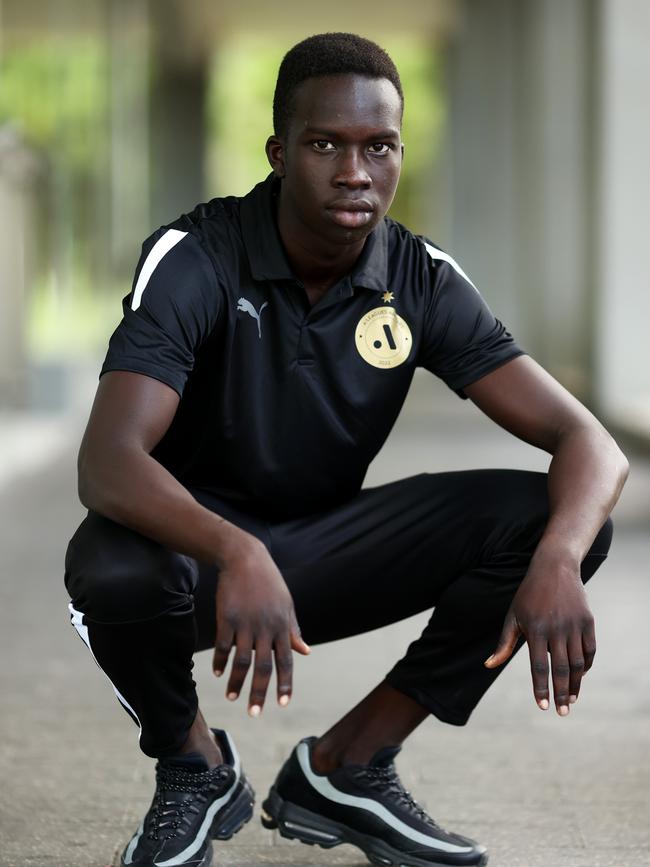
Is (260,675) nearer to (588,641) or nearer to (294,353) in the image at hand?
(588,641)

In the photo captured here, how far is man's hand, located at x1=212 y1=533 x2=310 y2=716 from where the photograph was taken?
188 centimetres

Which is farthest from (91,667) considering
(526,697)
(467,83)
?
(467,83)

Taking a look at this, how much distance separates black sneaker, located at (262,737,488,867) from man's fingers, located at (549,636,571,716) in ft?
1.22

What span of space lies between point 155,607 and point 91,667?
5.07ft

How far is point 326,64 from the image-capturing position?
216 cm

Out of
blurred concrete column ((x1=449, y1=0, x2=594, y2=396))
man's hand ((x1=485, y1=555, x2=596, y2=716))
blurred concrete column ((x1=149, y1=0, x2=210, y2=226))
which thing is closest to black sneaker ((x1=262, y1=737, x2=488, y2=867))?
man's hand ((x1=485, y1=555, x2=596, y2=716))

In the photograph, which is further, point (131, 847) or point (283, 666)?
point (131, 847)

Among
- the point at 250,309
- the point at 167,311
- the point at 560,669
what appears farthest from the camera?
the point at 250,309

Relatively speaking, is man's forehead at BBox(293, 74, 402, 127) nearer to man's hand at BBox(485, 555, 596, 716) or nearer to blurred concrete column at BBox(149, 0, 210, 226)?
man's hand at BBox(485, 555, 596, 716)

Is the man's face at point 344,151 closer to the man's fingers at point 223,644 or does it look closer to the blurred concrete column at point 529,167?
the man's fingers at point 223,644

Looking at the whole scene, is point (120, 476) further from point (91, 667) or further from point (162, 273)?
point (91, 667)

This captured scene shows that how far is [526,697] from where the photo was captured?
126 inches

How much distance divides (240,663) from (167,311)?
542 mm

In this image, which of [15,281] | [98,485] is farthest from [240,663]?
[15,281]
